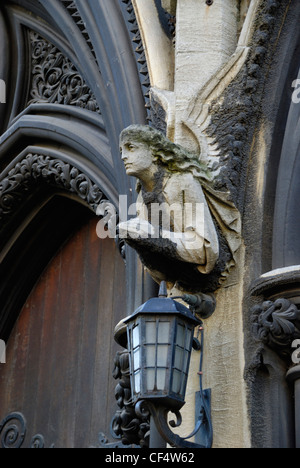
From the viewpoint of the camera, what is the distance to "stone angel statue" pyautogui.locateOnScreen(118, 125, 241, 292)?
3740 mm

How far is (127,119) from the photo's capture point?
4.63 meters

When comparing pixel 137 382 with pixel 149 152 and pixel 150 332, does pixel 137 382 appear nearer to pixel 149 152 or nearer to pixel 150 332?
pixel 150 332

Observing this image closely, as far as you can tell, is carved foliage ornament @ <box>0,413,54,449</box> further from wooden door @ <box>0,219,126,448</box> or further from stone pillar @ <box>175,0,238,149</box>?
stone pillar @ <box>175,0,238,149</box>

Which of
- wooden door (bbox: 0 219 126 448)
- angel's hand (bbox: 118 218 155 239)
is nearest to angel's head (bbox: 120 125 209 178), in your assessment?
angel's hand (bbox: 118 218 155 239)

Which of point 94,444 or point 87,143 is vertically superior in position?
point 87,143

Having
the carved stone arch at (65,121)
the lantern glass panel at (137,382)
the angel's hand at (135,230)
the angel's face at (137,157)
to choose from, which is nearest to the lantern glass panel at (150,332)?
the lantern glass panel at (137,382)

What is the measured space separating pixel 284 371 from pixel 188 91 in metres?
1.18

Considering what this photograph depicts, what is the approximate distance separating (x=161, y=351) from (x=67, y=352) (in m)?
1.98

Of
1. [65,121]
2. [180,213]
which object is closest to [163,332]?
[180,213]

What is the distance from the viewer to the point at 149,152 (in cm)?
383

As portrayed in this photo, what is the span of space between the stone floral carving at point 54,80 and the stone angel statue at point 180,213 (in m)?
1.46
